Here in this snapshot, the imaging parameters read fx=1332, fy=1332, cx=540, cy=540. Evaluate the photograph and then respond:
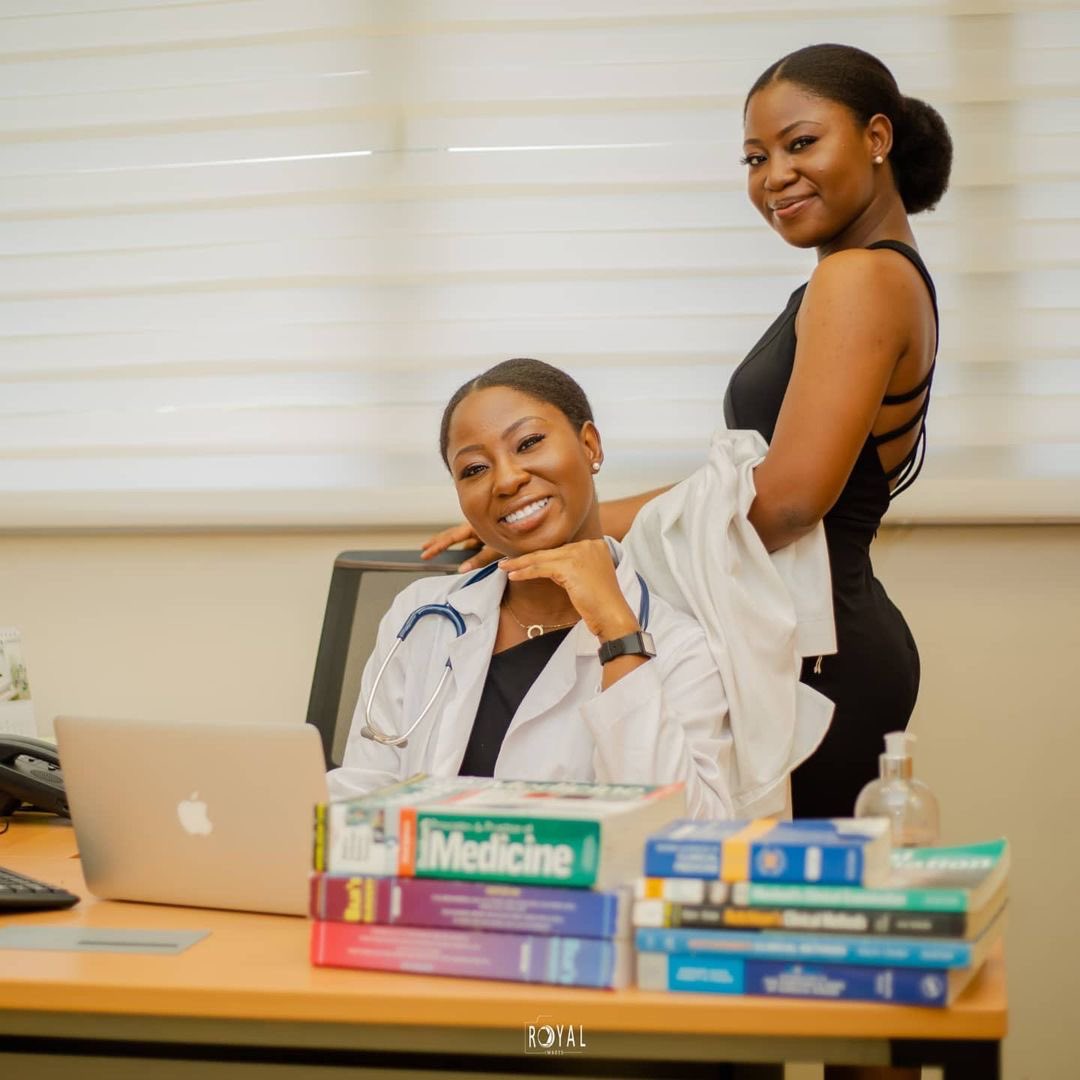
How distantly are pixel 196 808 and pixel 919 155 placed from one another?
1.34 meters

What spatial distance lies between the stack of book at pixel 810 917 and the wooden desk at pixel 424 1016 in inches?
0.6

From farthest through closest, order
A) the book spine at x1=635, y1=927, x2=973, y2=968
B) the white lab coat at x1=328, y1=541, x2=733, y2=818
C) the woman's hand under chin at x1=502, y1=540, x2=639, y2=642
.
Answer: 1. the woman's hand under chin at x1=502, y1=540, x2=639, y2=642
2. the white lab coat at x1=328, y1=541, x2=733, y2=818
3. the book spine at x1=635, y1=927, x2=973, y2=968

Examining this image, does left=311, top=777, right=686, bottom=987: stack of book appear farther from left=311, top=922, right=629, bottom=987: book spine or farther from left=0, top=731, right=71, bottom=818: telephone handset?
left=0, top=731, right=71, bottom=818: telephone handset

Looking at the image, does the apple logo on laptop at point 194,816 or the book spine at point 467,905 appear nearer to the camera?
the book spine at point 467,905

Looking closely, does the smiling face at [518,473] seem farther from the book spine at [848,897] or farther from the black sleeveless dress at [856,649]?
the book spine at [848,897]

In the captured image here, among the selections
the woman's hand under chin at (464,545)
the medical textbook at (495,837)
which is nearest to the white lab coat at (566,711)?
the woman's hand under chin at (464,545)

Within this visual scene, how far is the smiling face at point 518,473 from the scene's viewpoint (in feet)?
5.69

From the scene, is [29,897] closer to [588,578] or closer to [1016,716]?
[588,578]

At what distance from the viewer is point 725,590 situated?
164 cm

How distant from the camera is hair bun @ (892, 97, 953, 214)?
185 centimetres

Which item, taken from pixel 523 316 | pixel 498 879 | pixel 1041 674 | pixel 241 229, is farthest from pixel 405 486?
pixel 498 879

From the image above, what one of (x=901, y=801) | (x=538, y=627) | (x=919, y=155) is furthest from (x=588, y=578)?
(x=919, y=155)

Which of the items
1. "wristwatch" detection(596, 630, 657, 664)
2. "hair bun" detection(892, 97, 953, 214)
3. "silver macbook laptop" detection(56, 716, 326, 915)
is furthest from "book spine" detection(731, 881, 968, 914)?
"hair bun" detection(892, 97, 953, 214)

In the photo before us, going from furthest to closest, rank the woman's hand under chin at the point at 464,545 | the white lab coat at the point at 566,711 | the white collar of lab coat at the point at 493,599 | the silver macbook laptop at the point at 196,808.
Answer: the woman's hand under chin at the point at 464,545 → the white collar of lab coat at the point at 493,599 → the white lab coat at the point at 566,711 → the silver macbook laptop at the point at 196,808
